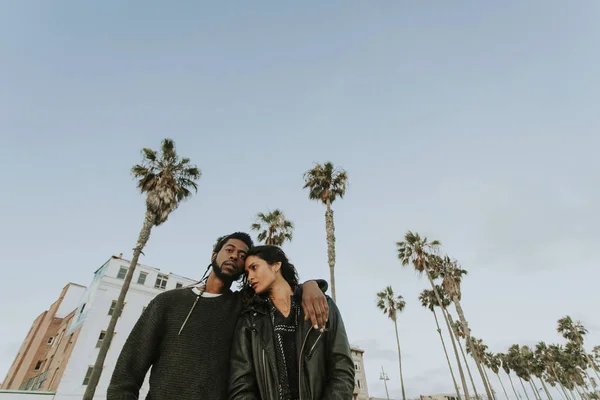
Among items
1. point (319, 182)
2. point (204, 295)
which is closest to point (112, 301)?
point (319, 182)

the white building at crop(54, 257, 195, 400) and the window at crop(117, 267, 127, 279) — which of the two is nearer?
the white building at crop(54, 257, 195, 400)

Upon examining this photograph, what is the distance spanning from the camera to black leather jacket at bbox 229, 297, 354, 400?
7.73ft

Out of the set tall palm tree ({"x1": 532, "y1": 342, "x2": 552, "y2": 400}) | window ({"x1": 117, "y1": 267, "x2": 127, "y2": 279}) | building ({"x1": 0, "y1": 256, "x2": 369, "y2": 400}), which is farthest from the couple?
tall palm tree ({"x1": 532, "y1": 342, "x2": 552, "y2": 400})

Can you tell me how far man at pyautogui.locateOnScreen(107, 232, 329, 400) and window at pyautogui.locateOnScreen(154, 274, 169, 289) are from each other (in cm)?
3471

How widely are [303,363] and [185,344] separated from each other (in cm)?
104

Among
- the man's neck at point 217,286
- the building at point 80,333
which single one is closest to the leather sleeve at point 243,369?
the man's neck at point 217,286

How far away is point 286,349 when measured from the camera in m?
2.62

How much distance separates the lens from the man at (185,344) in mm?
2492

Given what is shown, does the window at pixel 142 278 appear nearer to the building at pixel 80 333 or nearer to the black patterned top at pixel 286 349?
the building at pixel 80 333

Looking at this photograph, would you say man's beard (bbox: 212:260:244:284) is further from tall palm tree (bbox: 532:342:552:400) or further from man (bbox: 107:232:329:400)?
tall palm tree (bbox: 532:342:552:400)

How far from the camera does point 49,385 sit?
26.2m

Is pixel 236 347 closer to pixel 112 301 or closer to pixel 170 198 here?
pixel 170 198

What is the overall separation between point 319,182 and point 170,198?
9992mm

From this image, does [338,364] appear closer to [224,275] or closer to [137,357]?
[224,275]
